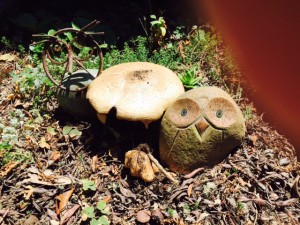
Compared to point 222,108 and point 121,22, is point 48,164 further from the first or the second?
point 121,22

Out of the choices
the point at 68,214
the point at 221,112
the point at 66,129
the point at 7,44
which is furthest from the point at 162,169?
the point at 7,44

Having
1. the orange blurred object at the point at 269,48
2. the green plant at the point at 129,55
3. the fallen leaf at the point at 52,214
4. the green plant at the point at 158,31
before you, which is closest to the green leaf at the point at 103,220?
the fallen leaf at the point at 52,214

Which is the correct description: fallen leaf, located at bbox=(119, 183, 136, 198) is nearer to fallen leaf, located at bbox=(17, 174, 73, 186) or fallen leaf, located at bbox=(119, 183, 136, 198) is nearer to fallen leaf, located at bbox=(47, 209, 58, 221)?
fallen leaf, located at bbox=(17, 174, 73, 186)

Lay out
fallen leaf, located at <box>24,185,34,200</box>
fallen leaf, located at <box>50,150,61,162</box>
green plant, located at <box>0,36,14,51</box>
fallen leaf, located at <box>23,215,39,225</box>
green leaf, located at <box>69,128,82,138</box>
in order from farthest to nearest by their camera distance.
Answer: green plant, located at <box>0,36,14,51</box>
green leaf, located at <box>69,128,82,138</box>
fallen leaf, located at <box>50,150,61,162</box>
fallen leaf, located at <box>24,185,34,200</box>
fallen leaf, located at <box>23,215,39,225</box>

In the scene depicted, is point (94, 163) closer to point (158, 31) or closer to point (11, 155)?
point (11, 155)

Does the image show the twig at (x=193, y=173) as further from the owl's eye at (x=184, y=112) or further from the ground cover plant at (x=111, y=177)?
the owl's eye at (x=184, y=112)

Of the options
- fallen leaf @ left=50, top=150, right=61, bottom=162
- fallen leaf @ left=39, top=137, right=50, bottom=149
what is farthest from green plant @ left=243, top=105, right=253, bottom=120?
fallen leaf @ left=39, top=137, right=50, bottom=149
